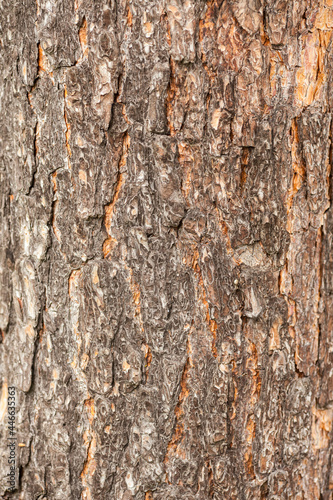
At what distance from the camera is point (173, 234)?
3.26 feet

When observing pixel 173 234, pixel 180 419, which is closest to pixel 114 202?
pixel 173 234

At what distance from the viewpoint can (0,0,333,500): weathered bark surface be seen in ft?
3.18

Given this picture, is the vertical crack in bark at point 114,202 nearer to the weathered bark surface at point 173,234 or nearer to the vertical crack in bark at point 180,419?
the weathered bark surface at point 173,234

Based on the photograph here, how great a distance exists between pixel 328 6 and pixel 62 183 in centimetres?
68

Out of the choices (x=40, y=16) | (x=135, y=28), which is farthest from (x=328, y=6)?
(x=40, y=16)

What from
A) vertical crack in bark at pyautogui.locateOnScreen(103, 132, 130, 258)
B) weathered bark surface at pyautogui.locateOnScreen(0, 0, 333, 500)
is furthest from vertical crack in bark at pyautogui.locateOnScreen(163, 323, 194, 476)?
vertical crack in bark at pyautogui.locateOnScreen(103, 132, 130, 258)

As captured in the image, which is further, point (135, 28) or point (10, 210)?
point (10, 210)

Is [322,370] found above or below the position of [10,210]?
below

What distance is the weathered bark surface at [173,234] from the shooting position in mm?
969

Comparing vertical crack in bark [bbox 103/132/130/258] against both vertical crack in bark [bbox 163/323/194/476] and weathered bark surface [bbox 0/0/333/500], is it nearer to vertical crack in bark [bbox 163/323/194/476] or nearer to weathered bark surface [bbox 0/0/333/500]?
weathered bark surface [bbox 0/0/333/500]

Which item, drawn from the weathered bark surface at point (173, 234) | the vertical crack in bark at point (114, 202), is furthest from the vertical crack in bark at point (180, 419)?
the vertical crack in bark at point (114, 202)

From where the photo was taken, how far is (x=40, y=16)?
102cm

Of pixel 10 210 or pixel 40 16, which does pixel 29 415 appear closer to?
pixel 10 210

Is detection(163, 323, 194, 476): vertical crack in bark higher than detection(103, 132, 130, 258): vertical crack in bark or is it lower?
lower
